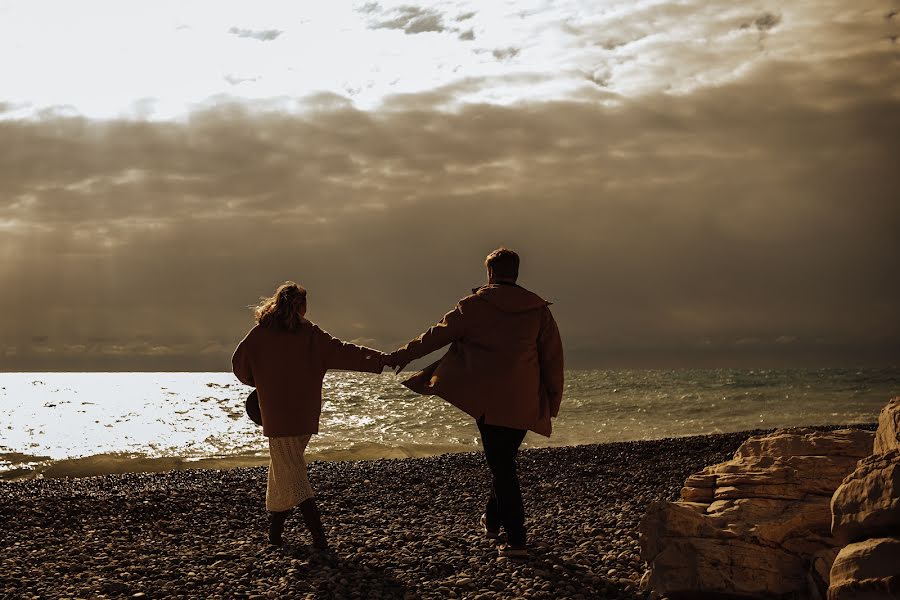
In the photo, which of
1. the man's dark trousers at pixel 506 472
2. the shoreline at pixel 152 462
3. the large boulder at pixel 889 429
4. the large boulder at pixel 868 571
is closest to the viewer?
the large boulder at pixel 868 571

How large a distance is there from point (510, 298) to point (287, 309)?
7.81 ft

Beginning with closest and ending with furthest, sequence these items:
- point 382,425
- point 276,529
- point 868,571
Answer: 1. point 868,571
2. point 276,529
3. point 382,425

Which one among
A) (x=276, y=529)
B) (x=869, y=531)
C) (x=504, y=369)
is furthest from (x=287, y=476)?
(x=869, y=531)

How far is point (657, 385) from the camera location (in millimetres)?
49031

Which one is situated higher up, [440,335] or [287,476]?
[440,335]

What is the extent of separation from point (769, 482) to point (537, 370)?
2.31 meters

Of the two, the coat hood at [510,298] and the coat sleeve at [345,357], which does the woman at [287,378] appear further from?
the coat hood at [510,298]

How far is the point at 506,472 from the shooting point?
7.74m

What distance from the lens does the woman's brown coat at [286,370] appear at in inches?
328

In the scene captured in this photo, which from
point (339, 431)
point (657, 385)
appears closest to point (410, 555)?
point (339, 431)

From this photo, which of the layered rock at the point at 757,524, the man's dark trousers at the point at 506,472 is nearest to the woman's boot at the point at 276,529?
the man's dark trousers at the point at 506,472

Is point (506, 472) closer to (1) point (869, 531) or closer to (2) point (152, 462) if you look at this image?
(1) point (869, 531)

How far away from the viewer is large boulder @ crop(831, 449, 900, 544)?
4.88 m

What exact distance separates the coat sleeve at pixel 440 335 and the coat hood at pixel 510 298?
310mm
